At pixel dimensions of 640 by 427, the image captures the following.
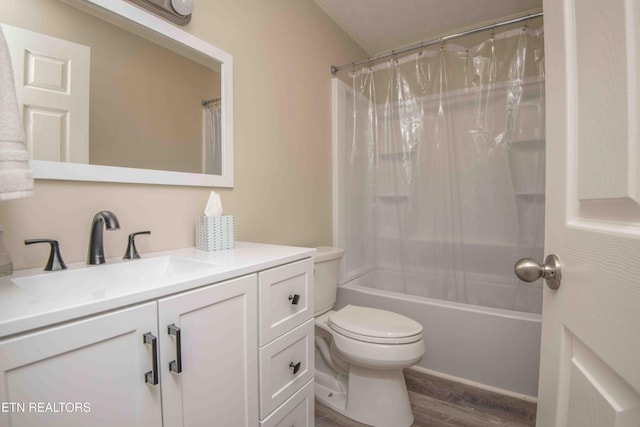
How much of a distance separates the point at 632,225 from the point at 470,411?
1583mm

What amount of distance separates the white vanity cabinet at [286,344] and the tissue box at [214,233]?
31 cm

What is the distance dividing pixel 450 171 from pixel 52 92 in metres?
2.11

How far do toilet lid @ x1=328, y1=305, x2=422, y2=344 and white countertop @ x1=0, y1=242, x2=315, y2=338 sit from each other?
57 cm

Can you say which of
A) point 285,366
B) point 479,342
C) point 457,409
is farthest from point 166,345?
point 479,342

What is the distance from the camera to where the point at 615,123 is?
15.9 inches

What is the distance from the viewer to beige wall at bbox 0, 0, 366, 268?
887mm

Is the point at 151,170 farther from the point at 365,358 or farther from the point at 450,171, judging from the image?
the point at 450,171

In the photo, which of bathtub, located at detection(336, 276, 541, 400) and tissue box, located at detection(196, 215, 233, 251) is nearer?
tissue box, located at detection(196, 215, 233, 251)

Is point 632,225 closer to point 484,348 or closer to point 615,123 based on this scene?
point 615,123

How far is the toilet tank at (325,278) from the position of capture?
5.44 ft

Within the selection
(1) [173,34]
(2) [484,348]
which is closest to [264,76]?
(1) [173,34]

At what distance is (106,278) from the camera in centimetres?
88

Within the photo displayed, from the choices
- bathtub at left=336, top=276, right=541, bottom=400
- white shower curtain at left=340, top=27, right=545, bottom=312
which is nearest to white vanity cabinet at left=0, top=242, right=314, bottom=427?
bathtub at left=336, top=276, right=541, bottom=400

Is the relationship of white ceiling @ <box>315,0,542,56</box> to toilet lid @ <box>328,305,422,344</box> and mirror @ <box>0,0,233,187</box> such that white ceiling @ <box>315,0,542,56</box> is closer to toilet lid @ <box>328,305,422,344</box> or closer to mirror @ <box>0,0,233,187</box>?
mirror @ <box>0,0,233,187</box>
